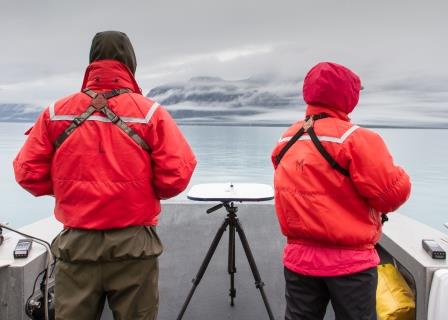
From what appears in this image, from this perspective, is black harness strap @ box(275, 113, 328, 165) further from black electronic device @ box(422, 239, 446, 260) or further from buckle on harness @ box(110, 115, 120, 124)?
black electronic device @ box(422, 239, 446, 260)

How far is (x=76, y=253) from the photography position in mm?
1266

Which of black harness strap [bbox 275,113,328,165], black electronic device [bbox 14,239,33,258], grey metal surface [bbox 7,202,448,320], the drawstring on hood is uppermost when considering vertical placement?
the drawstring on hood

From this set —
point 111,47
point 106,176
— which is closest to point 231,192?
point 106,176

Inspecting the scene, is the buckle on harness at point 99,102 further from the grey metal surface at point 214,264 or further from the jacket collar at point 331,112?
the grey metal surface at point 214,264

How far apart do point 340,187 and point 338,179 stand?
1.1 inches

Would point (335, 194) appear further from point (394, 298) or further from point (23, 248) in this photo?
point (23, 248)

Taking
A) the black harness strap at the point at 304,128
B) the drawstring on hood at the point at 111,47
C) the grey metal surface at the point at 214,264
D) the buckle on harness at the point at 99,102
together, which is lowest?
the grey metal surface at the point at 214,264

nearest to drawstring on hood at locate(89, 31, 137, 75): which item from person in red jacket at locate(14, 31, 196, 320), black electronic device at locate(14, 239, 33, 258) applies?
person in red jacket at locate(14, 31, 196, 320)

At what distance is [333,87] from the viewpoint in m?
1.29

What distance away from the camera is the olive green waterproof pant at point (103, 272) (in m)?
1.27

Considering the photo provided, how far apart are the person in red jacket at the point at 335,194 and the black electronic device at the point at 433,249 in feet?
1.75

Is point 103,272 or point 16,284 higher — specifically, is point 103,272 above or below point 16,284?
above

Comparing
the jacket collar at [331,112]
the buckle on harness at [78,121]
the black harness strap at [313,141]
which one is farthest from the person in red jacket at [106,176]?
the jacket collar at [331,112]

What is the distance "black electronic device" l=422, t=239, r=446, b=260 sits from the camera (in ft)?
5.61
